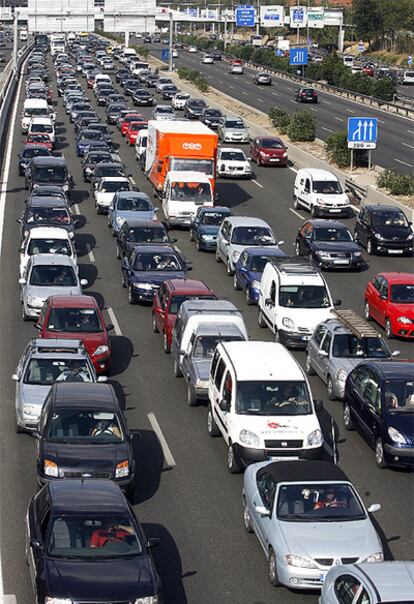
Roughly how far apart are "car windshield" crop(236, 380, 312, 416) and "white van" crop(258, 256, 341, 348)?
24.8 feet

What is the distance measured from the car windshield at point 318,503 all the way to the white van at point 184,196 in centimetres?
2738

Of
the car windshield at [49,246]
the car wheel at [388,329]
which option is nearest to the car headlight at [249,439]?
the car wheel at [388,329]

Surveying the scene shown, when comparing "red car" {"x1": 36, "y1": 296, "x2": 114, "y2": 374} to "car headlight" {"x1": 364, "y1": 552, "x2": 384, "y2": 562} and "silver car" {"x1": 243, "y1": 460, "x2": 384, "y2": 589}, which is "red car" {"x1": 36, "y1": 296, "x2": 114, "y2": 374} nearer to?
"silver car" {"x1": 243, "y1": 460, "x2": 384, "y2": 589}

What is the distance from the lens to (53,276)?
1196 inches

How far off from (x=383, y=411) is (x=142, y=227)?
56.1 ft

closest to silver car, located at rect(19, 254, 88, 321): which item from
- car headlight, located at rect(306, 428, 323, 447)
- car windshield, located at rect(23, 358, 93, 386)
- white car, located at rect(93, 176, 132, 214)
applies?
car windshield, located at rect(23, 358, 93, 386)

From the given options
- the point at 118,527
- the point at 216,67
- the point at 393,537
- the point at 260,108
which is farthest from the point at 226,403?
the point at 216,67

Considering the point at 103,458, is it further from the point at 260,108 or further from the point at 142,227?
the point at 260,108

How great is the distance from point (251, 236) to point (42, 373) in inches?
596

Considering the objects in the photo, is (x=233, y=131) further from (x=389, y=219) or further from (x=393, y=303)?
(x=393, y=303)

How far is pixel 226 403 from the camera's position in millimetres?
20641

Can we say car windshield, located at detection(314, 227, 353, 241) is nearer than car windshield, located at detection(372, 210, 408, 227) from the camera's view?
Yes

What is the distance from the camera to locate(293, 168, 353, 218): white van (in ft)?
151

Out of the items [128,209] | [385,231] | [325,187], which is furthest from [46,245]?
[325,187]
